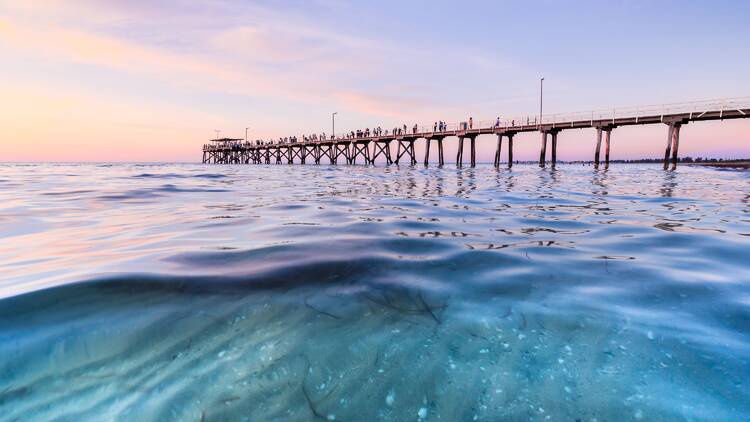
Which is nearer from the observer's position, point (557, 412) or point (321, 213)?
point (557, 412)

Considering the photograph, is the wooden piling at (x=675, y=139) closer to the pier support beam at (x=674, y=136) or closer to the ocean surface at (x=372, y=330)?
the pier support beam at (x=674, y=136)

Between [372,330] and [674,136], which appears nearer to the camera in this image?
[372,330]

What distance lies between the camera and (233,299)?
2.60 metres

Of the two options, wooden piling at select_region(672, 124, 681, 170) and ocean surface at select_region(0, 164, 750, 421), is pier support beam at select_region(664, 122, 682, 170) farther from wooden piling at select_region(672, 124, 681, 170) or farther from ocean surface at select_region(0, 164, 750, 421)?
ocean surface at select_region(0, 164, 750, 421)

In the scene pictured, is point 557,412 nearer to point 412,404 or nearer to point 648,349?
point 412,404

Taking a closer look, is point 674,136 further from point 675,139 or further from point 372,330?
point 372,330

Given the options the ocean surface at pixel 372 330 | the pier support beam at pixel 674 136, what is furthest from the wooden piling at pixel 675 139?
the ocean surface at pixel 372 330

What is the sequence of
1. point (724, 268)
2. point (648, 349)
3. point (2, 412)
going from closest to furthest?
1. point (2, 412)
2. point (648, 349)
3. point (724, 268)

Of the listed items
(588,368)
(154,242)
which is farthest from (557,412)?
(154,242)

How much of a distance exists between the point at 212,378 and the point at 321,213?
17.5 ft

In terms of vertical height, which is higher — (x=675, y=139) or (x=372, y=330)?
(x=675, y=139)

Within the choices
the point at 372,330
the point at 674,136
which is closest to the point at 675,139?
the point at 674,136

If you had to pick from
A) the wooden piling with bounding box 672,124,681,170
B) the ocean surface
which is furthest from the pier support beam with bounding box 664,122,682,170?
the ocean surface

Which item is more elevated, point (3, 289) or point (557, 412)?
point (3, 289)
